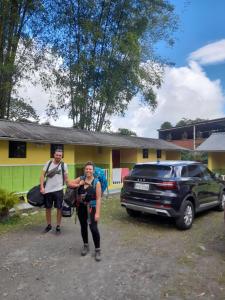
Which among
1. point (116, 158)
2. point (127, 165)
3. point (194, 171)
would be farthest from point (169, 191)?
point (116, 158)

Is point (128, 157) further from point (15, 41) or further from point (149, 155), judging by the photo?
point (15, 41)

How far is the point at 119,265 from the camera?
5.20 m

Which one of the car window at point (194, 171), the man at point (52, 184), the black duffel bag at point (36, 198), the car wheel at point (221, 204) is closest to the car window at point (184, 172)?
the car window at point (194, 171)

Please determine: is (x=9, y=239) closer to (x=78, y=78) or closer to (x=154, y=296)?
(x=154, y=296)

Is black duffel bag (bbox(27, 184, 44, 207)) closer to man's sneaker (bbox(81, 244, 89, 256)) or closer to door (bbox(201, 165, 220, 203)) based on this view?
man's sneaker (bbox(81, 244, 89, 256))

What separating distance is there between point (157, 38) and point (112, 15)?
3.88m

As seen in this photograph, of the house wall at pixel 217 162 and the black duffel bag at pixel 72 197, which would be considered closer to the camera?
the black duffel bag at pixel 72 197

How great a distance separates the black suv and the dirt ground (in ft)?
1.63

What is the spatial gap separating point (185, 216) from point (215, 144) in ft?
45.5

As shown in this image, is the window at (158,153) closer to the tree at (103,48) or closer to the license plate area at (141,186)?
the tree at (103,48)

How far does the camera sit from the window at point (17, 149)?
1130 centimetres

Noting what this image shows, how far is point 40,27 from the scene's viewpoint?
706 inches

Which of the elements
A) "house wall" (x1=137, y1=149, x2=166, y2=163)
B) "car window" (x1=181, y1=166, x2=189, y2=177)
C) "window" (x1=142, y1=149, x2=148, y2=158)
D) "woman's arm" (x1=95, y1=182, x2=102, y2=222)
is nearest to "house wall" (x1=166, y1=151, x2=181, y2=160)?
"house wall" (x1=137, y1=149, x2=166, y2=163)

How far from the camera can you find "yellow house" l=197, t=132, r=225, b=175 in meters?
19.5
